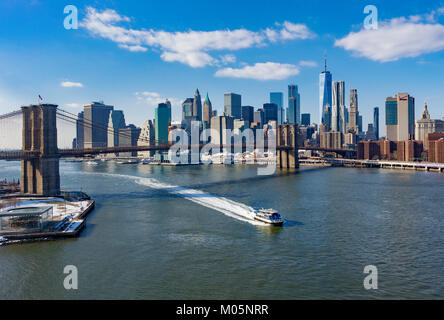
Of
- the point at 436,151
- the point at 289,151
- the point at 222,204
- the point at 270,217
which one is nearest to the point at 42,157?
the point at 222,204

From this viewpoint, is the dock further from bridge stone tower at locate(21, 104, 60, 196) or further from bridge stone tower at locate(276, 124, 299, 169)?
bridge stone tower at locate(276, 124, 299, 169)

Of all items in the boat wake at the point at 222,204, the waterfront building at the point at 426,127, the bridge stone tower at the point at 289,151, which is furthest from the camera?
the waterfront building at the point at 426,127

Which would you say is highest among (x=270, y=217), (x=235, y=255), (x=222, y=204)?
(x=270, y=217)

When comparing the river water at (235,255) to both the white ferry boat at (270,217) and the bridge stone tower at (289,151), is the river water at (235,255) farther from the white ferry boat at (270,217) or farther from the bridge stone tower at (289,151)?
the bridge stone tower at (289,151)

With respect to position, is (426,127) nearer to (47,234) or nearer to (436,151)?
(436,151)

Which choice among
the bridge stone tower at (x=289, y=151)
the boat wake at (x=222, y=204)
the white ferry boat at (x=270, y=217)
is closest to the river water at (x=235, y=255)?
the boat wake at (x=222, y=204)

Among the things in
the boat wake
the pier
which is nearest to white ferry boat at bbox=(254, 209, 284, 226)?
the boat wake

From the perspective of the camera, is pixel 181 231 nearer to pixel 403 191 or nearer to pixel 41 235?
pixel 41 235
